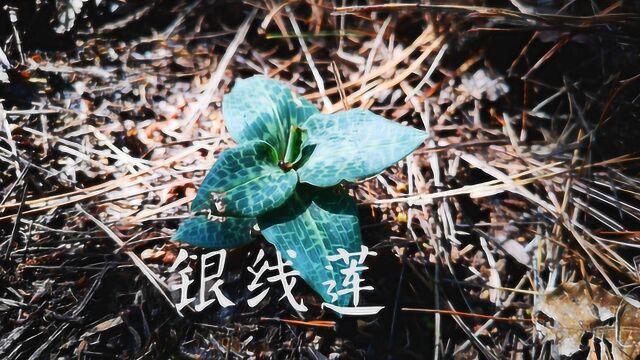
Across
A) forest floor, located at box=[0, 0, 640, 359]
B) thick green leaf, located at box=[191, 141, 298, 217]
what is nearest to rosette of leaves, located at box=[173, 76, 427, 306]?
thick green leaf, located at box=[191, 141, 298, 217]

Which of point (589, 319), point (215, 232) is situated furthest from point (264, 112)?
point (589, 319)

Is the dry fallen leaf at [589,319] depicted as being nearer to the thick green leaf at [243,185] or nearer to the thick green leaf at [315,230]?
the thick green leaf at [315,230]

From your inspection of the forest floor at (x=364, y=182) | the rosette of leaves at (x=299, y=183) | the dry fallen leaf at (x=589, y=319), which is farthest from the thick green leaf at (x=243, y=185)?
the dry fallen leaf at (x=589, y=319)

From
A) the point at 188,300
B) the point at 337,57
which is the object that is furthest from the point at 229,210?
the point at 337,57

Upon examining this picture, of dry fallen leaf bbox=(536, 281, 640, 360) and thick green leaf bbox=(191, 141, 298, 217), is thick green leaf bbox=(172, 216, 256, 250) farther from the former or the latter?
dry fallen leaf bbox=(536, 281, 640, 360)

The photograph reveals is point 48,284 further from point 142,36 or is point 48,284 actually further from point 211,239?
point 142,36

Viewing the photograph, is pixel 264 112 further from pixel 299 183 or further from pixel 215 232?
pixel 215 232
